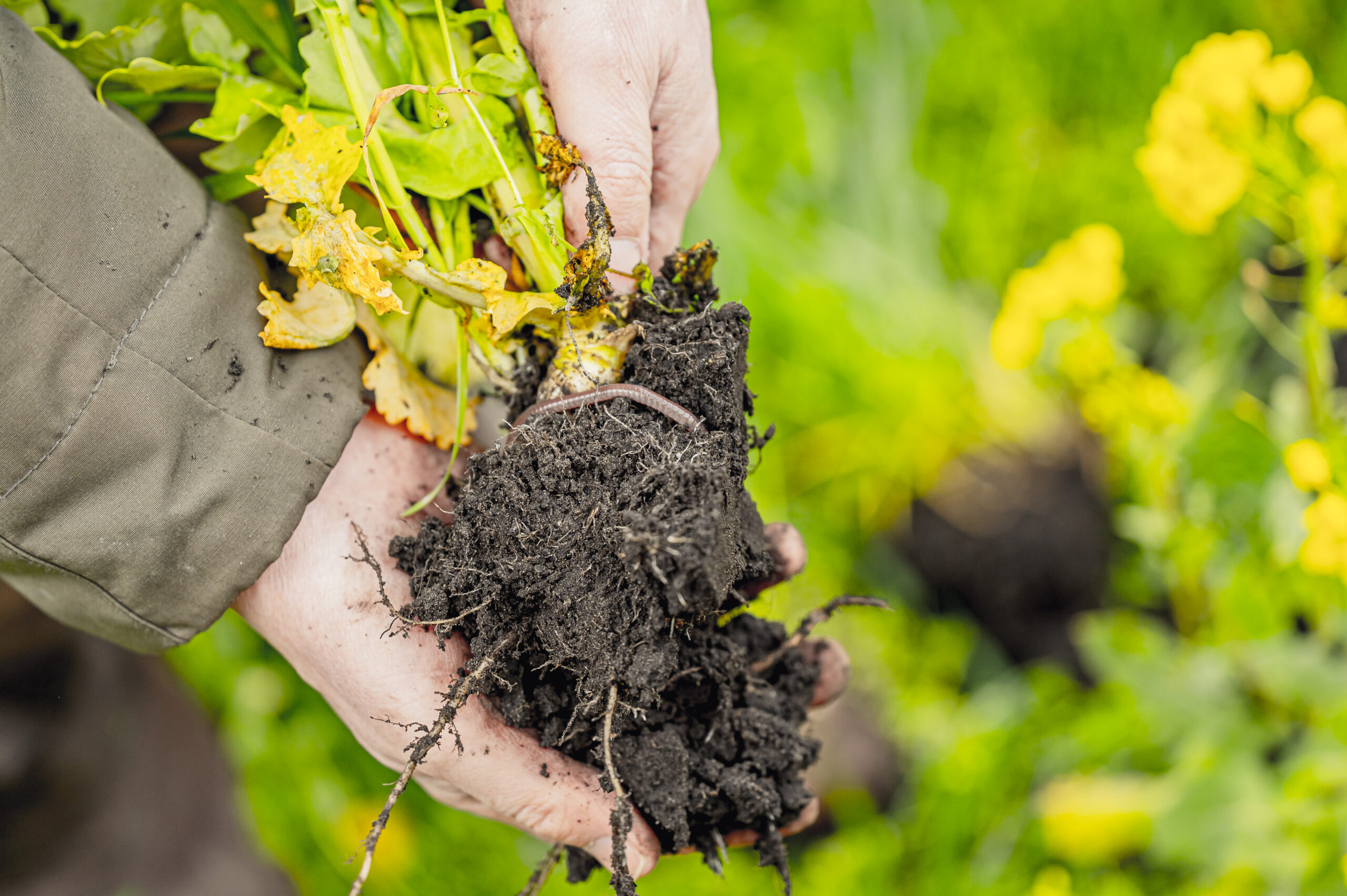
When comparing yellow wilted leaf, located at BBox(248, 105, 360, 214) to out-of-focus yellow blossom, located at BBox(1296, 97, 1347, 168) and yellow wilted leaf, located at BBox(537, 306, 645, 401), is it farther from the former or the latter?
out-of-focus yellow blossom, located at BBox(1296, 97, 1347, 168)

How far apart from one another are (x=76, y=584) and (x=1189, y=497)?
7.05 ft

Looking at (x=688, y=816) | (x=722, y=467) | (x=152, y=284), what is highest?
(x=722, y=467)

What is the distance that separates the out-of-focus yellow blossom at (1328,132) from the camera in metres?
1.35

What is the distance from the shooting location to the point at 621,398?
3.54 feet

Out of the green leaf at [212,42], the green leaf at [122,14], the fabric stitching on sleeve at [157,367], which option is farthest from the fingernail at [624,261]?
the green leaf at [122,14]

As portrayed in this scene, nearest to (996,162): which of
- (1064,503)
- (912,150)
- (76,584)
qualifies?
(912,150)

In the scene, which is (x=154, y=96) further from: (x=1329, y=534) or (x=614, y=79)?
Result: (x=1329, y=534)

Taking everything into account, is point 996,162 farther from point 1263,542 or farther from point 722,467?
point 722,467

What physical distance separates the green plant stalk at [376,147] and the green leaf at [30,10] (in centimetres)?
43

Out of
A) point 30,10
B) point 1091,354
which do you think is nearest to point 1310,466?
point 1091,354

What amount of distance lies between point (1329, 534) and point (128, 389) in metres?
1.80

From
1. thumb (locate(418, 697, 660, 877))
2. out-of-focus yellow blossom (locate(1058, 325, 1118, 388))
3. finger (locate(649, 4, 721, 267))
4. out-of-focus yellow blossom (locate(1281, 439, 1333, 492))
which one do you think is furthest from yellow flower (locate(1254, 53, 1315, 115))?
thumb (locate(418, 697, 660, 877))

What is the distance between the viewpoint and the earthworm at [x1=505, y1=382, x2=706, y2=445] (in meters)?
1.05

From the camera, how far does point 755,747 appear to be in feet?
3.92
